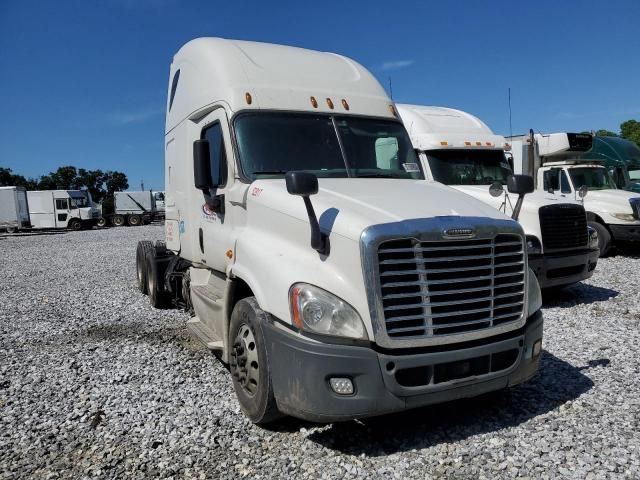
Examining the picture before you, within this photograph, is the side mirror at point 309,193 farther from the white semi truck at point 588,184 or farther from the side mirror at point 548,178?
the side mirror at point 548,178

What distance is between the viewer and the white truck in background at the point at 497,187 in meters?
7.77

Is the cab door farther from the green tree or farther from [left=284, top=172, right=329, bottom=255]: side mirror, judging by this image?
the green tree

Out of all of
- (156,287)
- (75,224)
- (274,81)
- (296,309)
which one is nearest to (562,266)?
(274,81)

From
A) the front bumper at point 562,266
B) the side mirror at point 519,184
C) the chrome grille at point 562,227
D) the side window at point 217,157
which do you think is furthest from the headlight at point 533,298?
the chrome grille at point 562,227

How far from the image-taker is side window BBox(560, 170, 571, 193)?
495 inches

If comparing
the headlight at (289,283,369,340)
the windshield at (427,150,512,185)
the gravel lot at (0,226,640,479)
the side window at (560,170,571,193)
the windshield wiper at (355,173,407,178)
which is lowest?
the gravel lot at (0,226,640,479)

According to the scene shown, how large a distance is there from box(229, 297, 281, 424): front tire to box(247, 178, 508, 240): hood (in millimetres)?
803

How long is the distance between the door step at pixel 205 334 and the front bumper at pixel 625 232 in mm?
10780

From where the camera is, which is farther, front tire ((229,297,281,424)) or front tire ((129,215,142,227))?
front tire ((129,215,142,227))

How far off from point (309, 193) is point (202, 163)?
1666mm

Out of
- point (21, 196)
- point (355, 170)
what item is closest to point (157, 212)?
point (21, 196)

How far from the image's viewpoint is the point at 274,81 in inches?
200

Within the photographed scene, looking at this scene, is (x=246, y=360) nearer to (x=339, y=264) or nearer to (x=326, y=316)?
(x=326, y=316)

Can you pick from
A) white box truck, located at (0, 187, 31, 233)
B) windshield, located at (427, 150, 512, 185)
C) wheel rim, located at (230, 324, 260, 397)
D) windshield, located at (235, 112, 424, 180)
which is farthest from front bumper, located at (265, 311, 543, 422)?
white box truck, located at (0, 187, 31, 233)
